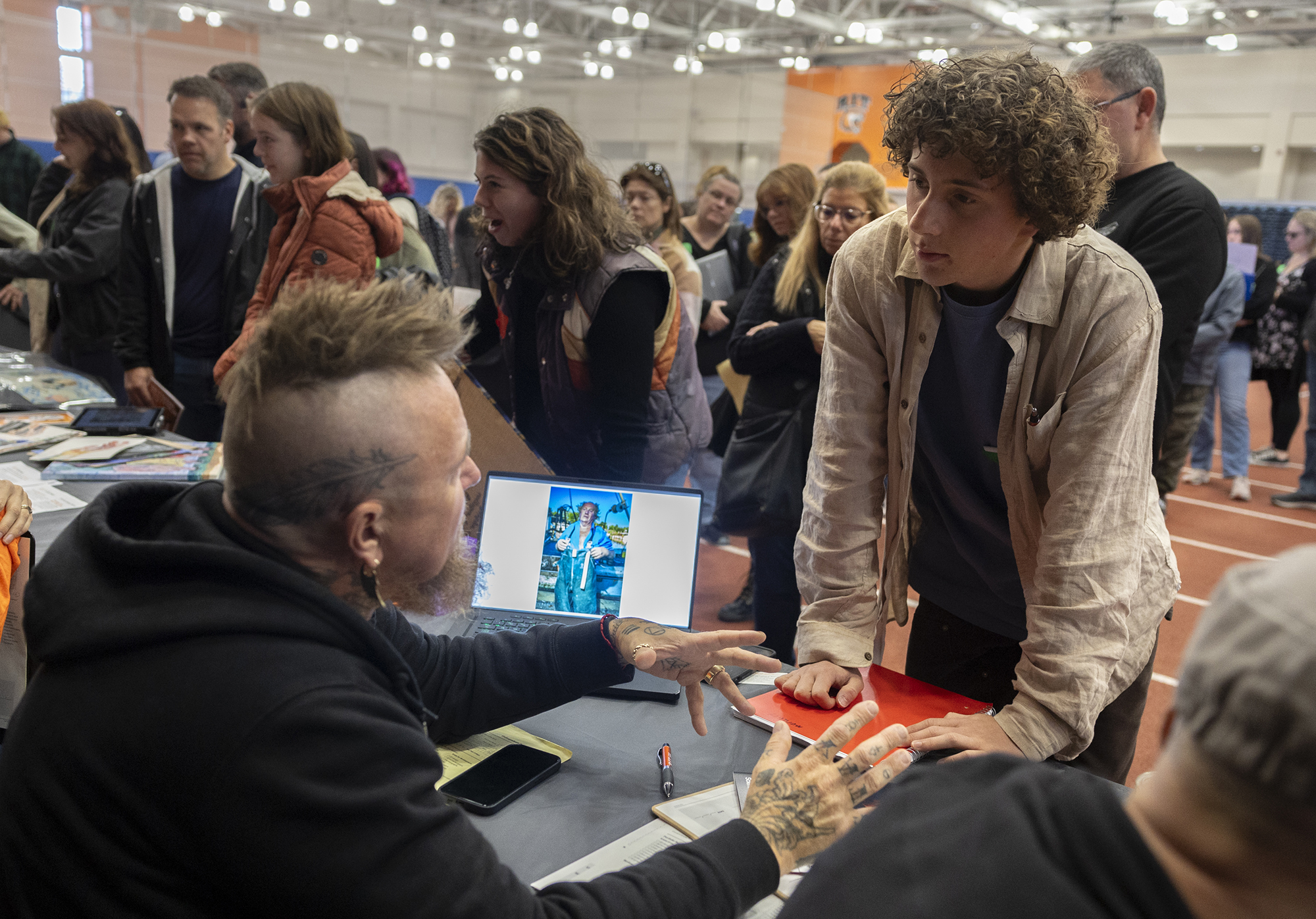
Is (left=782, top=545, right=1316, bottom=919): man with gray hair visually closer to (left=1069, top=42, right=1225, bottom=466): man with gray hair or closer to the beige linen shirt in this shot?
the beige linen shirt

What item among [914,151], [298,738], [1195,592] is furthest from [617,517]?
[1195,592]

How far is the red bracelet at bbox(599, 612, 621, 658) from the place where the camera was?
4.42 ft

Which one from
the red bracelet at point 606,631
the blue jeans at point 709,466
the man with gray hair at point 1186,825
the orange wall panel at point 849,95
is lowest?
the blue jeans at point 709,466

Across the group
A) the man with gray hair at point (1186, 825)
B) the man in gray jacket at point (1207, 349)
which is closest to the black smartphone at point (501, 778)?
the man with gray hair at point (1186, 825)

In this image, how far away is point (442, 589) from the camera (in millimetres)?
1138

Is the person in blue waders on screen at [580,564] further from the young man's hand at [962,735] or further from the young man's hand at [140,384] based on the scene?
the young man's hand at [140,384]

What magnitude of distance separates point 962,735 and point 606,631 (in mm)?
522

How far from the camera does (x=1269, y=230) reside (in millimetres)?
11516

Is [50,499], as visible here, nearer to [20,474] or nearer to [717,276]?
[20,474]

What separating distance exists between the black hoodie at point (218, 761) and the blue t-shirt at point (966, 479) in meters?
0.92

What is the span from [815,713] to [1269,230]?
13.0 meters

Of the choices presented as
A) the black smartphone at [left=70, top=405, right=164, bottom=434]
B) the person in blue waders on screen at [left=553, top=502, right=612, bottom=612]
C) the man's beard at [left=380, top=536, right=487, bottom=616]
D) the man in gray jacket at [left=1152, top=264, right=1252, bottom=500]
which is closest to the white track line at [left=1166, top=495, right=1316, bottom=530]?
the man in gray jacket at [left=1152, top=264, right=1252, bottom=500]

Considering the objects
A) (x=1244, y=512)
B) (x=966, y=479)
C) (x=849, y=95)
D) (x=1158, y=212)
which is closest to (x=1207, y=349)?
(x=1244, y=512)

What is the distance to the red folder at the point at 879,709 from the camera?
1.36 m
